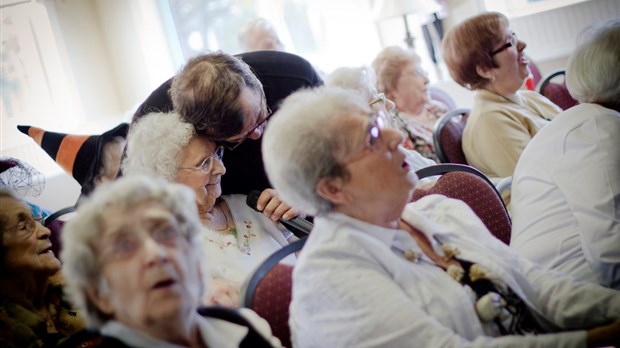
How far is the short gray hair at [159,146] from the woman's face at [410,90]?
2.13 metres

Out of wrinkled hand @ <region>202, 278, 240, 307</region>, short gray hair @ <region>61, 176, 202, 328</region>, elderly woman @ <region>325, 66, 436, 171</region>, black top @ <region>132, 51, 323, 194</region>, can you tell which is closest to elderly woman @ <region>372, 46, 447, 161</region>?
elderly woman @ <region>325, 66, 436, 171</region>

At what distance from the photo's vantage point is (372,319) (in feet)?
4.08

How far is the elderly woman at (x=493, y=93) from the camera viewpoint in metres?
2.70

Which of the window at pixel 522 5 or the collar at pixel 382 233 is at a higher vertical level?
the window at pixel 522 5

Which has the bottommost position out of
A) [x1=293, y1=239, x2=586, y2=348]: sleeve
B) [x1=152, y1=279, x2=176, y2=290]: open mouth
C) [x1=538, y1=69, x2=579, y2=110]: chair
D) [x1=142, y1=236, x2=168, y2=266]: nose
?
[x1=538, y1=69, x2=579, y2=110]: chair

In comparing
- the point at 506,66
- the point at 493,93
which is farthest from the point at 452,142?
the point at 506,66

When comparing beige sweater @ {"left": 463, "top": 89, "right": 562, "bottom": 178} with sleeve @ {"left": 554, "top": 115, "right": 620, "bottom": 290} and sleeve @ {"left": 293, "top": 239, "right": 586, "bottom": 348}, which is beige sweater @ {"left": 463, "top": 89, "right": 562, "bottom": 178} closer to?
sleeve @ {"left": 554, "top": 115, "right": 620, "bottom": 290}

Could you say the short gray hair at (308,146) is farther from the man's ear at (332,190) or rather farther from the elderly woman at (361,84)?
the elderly woman at (361,84)

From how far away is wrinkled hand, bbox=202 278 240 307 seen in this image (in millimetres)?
1686

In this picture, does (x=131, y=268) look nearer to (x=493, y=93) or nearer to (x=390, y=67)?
(x=493, y=93)

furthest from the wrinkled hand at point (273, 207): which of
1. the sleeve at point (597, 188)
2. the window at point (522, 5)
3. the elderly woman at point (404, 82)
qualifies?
the window at point (522, 5)

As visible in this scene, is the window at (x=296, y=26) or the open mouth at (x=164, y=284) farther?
the window at (x=296, y=26)

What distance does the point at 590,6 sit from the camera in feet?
16.4

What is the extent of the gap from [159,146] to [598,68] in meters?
1.33
